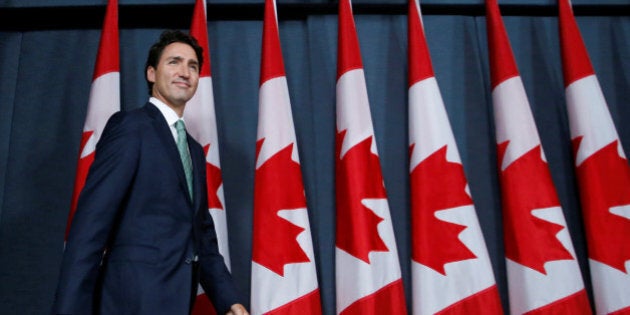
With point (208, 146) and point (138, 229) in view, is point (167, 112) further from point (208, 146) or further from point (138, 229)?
point (208, 146)

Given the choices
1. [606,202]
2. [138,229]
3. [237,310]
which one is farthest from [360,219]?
[138,229]

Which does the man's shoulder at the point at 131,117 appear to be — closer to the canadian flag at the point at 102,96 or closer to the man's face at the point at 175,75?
the man's face at the point at 175,75

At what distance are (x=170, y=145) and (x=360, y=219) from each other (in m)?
1.01

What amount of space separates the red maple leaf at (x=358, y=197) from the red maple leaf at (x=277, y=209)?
0.17 metres

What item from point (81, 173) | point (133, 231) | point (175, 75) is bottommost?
point (133, 231)

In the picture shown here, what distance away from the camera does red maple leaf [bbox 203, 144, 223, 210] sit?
7.43 ft

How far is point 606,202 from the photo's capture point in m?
2.29

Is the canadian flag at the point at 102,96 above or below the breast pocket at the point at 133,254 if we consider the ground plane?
above

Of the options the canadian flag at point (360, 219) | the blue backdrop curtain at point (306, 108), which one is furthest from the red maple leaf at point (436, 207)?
the blue backdrop curtain at point (306, 108)

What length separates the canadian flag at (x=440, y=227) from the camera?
7.16ft

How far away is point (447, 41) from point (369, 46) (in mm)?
379

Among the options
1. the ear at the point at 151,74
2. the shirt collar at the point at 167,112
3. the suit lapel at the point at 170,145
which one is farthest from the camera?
the ear at the point at 151,74

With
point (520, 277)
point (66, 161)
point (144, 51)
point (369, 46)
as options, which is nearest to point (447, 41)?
point (369, 46)

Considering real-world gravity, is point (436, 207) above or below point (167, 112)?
below
